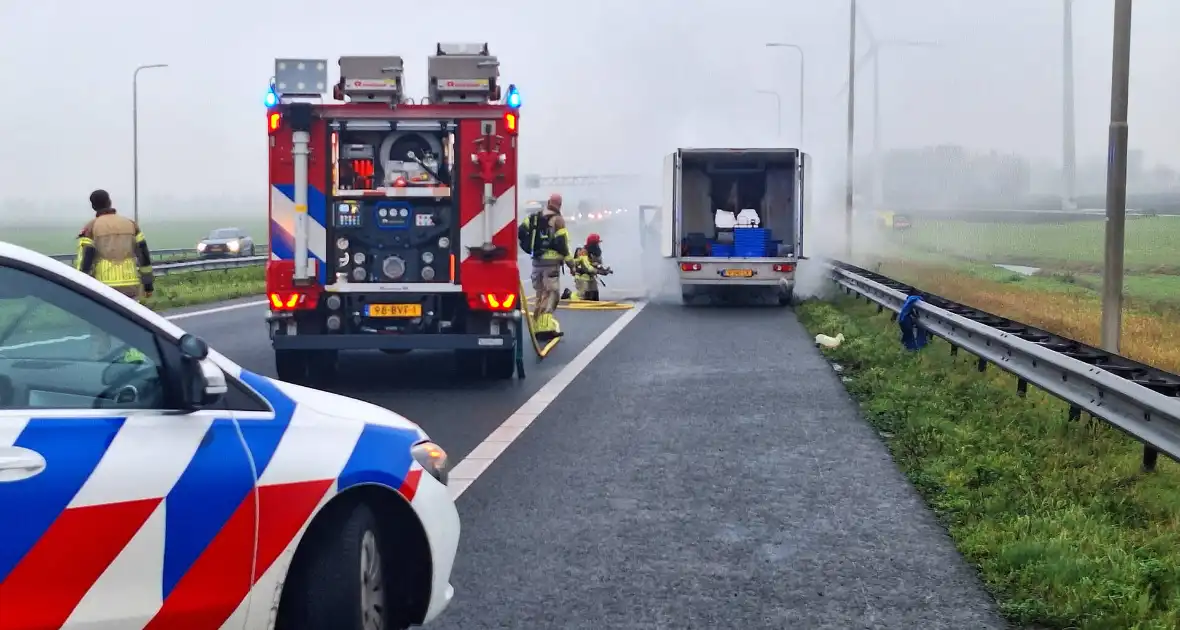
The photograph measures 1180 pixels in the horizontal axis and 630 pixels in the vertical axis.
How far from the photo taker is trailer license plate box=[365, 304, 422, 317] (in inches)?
525

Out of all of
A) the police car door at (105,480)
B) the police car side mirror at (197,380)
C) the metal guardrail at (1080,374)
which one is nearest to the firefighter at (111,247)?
the metal guardrail at (1080,374)

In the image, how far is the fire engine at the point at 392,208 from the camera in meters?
13.1

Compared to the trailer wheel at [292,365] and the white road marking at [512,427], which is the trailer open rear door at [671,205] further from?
the trailer wheel at [292,365]

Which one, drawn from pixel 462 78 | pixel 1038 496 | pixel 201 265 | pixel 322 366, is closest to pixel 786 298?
pixel 322 366

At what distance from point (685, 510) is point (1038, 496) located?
6.16ft

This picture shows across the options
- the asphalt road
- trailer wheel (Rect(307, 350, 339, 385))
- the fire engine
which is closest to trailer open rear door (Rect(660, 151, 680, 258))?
the asphalt road

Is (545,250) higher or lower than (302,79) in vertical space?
lower

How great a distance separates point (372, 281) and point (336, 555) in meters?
8.93

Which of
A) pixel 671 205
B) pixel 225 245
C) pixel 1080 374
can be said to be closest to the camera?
pixel 1080 374

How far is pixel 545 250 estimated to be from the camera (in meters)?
17.8

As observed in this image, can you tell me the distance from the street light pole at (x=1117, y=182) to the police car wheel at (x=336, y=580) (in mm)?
9766

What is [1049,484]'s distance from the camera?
8219 millimetres

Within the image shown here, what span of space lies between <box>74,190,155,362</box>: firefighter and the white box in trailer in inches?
525

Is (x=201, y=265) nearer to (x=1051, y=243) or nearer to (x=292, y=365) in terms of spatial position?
(x=292, y=365)
